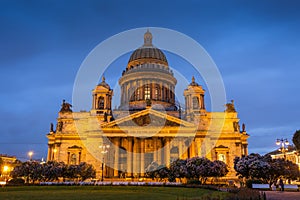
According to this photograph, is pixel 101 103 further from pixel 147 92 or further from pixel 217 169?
pixel 217 169

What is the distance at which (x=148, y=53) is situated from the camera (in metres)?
70.0

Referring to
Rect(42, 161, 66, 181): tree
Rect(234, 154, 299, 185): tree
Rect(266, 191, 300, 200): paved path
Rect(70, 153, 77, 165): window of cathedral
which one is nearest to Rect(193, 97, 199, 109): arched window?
Rect(234, 154, 299, 185): tree

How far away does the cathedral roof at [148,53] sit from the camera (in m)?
69.4

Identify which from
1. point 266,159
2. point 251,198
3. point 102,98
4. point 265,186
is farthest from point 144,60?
point 251,198

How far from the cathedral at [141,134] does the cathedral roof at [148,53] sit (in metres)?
9.70

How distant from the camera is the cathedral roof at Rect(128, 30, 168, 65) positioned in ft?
228

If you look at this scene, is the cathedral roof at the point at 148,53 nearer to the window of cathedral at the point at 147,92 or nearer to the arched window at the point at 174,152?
the window of cathedral at the point at 147,92

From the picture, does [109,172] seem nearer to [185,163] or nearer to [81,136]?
[81,136]

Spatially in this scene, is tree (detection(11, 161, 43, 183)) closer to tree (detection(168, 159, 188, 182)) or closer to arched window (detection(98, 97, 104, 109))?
tree (detection(168, 159, 188, 182))

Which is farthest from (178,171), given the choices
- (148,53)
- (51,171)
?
Result: (148,53)

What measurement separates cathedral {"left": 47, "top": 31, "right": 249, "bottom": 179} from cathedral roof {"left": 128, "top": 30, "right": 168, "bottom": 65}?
9.70 m

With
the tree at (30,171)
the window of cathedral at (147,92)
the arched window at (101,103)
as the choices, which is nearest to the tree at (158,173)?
the tree at (30,171)

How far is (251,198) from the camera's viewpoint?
42.1 feet

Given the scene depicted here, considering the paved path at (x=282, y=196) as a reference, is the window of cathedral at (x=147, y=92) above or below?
above
